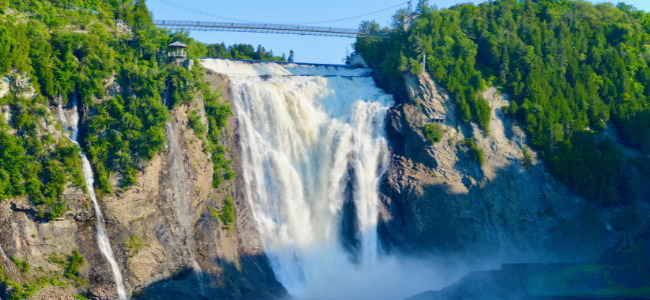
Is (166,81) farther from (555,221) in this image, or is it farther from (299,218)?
(555,221)

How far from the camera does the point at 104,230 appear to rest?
5884 cm

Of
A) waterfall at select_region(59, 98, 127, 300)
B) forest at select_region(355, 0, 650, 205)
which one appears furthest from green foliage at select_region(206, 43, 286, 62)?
waterfall at select_region(59, 98, 127, 300)

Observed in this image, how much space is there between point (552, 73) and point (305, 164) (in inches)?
1018

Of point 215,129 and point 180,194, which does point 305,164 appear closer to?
point 215,129

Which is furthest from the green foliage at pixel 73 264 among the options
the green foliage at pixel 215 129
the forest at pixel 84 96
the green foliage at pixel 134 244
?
the green foliage at pixel 215 129

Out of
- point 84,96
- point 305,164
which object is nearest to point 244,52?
point 305,164

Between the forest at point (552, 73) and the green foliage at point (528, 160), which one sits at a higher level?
the forest at point (552, 73)

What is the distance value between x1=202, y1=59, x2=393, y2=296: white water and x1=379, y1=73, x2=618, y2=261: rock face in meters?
1.94

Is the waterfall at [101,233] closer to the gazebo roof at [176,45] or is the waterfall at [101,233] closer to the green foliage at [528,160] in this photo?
the gazebo roof at [176,45]

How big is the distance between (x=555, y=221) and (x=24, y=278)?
1652 inches

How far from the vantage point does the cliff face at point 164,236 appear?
56.1m

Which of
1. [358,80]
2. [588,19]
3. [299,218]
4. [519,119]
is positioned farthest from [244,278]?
[588,19]

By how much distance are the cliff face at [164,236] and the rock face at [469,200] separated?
42.0ft

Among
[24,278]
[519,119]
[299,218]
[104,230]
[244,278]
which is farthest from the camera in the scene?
[519,119]
